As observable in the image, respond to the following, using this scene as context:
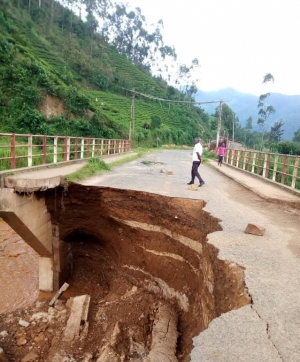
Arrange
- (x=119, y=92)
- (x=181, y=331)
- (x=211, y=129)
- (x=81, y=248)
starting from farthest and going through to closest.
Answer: (x=211, y=129), (x=119, y=92), (x=81, y=248), (x=181, y=331)

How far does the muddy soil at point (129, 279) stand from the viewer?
17.3 ft

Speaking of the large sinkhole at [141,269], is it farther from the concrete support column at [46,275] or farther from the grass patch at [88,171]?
the concrete support column at [46,275]

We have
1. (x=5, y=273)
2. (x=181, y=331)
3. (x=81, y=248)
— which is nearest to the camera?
(x=181, y=331)

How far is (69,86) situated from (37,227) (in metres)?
27.1

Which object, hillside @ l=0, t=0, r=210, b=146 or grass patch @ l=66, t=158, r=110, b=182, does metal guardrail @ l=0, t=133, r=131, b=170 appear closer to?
grass patch @ l=66, t=158, r=110, b=182

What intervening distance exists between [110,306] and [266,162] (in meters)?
9.02

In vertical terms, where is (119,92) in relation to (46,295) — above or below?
above

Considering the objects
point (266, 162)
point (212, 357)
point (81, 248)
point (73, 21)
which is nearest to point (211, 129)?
point (73, 21)

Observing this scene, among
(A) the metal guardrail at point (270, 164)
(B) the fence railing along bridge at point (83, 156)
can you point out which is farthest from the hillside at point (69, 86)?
(A) the metal guardrail at point (270, 164)

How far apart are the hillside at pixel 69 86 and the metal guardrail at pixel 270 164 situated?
46.1 feet

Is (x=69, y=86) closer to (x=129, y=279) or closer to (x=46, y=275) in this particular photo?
(x=46, y=275)

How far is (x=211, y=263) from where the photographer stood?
4.48 m

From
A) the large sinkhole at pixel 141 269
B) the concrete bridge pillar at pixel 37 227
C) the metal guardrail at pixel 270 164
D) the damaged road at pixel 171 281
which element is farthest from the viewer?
the metal guardrail at pixel 270 164

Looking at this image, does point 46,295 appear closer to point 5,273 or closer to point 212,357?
point 5,273
